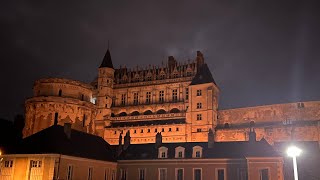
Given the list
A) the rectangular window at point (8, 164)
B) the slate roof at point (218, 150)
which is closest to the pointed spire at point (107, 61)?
the slate roof at point (218, 150)

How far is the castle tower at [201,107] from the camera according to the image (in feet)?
177

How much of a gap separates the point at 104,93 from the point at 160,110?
1112 centimetres

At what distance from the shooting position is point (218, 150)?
34406 mm

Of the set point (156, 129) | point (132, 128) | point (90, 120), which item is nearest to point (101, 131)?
point (90, 120)

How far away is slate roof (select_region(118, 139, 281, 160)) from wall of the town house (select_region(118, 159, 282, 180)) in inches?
21.8

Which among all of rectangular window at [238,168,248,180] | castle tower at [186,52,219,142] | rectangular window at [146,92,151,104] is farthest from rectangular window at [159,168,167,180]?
rectangular window at [146,92,151,104]

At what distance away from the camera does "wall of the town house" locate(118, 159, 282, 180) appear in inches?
1204

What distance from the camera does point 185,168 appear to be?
34.0 metres

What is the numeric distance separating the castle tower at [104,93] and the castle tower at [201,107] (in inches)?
638

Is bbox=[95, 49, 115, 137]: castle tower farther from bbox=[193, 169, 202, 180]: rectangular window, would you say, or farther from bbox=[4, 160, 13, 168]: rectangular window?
bbox=[4, 160, 13, 168]: rectangular window

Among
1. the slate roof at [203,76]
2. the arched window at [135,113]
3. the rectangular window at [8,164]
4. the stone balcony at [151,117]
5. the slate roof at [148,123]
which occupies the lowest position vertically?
the rectangular window at [8,164]

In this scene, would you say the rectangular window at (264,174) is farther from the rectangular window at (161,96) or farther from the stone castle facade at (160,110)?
the rectangular window at (161,96)

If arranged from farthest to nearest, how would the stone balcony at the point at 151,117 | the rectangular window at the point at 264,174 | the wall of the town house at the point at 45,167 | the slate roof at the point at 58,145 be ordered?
the stone balcony at the point at 151,117 < the rectangular window at the point at 264,174 < the slate roof at the point at 58,145 < the wall of the town house at the point at 45,167

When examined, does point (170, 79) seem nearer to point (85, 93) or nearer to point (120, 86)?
point (120, 86)
